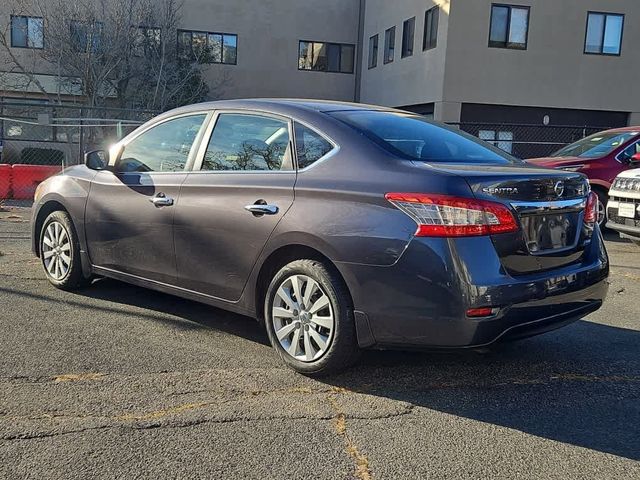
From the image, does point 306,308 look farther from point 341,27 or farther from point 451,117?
point 341,27

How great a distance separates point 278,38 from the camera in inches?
1178

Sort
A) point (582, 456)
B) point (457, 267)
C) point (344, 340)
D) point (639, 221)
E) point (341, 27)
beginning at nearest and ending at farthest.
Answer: point (582, 456), point (457, 267), point (344, 340), point (639, 221), point (341, 27)

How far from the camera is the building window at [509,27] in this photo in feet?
69.1

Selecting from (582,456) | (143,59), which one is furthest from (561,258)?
(143,59)

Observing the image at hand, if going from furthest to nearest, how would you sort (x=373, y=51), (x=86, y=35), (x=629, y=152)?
(x=373, y=51), (x=86, y=35), (x=629, y=152)

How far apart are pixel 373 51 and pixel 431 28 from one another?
21.8ft

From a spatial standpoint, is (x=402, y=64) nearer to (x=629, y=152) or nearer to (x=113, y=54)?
(x=113, y=54)

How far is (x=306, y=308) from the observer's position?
3844mm

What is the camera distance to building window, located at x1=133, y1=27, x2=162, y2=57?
23.8m

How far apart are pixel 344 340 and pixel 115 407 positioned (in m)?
1.30

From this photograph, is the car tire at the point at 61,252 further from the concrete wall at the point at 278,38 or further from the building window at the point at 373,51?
the concrete wall at the point at 278,38

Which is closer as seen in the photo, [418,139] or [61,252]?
[418,139]

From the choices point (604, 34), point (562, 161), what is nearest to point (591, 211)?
point (562, 161)

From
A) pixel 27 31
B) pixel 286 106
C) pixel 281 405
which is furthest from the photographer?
pixel 27 31
